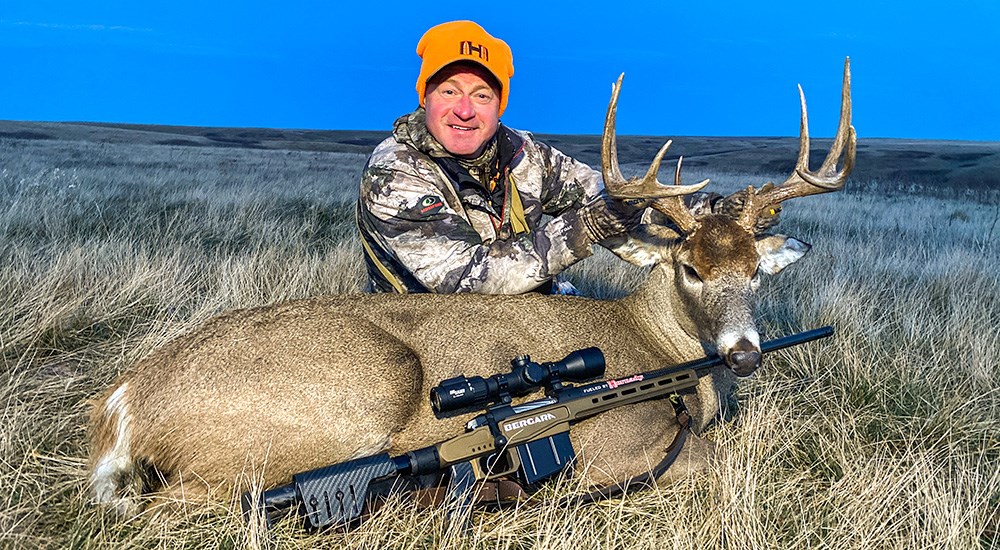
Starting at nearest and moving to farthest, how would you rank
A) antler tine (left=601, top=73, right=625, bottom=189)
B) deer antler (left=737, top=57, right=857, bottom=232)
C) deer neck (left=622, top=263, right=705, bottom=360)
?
1. antler tine (left=601, top=73, right=625, bottom=189)
2. deer antler (left=737, top=57, right=857, bottom=232)
3. deer neck (left=622, top=263, right=705, bottom=360)

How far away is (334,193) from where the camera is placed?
1345cm

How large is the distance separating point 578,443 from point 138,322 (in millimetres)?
3434

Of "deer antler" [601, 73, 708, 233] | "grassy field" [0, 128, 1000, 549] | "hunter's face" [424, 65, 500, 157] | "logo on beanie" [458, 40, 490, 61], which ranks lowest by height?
"grassy field" [0, 128, 1000, 549]

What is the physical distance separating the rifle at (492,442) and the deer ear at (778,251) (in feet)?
2.78

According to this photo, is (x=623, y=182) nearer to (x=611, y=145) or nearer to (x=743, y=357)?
(x=611, y=145)

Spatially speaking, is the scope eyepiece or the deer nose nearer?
the scope eyepiece

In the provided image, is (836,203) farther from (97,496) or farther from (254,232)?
(97,496)

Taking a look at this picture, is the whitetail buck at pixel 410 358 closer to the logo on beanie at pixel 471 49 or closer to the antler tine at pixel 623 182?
the antler tine at pixel 623 182

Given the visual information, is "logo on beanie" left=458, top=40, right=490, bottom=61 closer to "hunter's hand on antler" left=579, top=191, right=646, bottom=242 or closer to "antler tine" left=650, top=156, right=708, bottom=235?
"hunter's hand on antler" left=579, top=191, right=646, bottom=242

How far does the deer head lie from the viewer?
3.69 meters

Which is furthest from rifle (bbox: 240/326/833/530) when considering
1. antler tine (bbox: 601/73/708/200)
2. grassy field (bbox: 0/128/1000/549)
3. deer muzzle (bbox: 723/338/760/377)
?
antler tine (bbox: 601/73/708/200)

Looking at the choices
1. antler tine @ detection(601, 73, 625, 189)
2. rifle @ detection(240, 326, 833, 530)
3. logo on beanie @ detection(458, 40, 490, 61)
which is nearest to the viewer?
rifle @ detection(240, 326, 833, 530)

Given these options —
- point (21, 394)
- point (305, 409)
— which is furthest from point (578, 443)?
point (21, 394)

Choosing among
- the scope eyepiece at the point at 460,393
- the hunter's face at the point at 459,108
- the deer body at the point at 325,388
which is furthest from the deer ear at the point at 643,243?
the hunter's face at the point at 459,108
